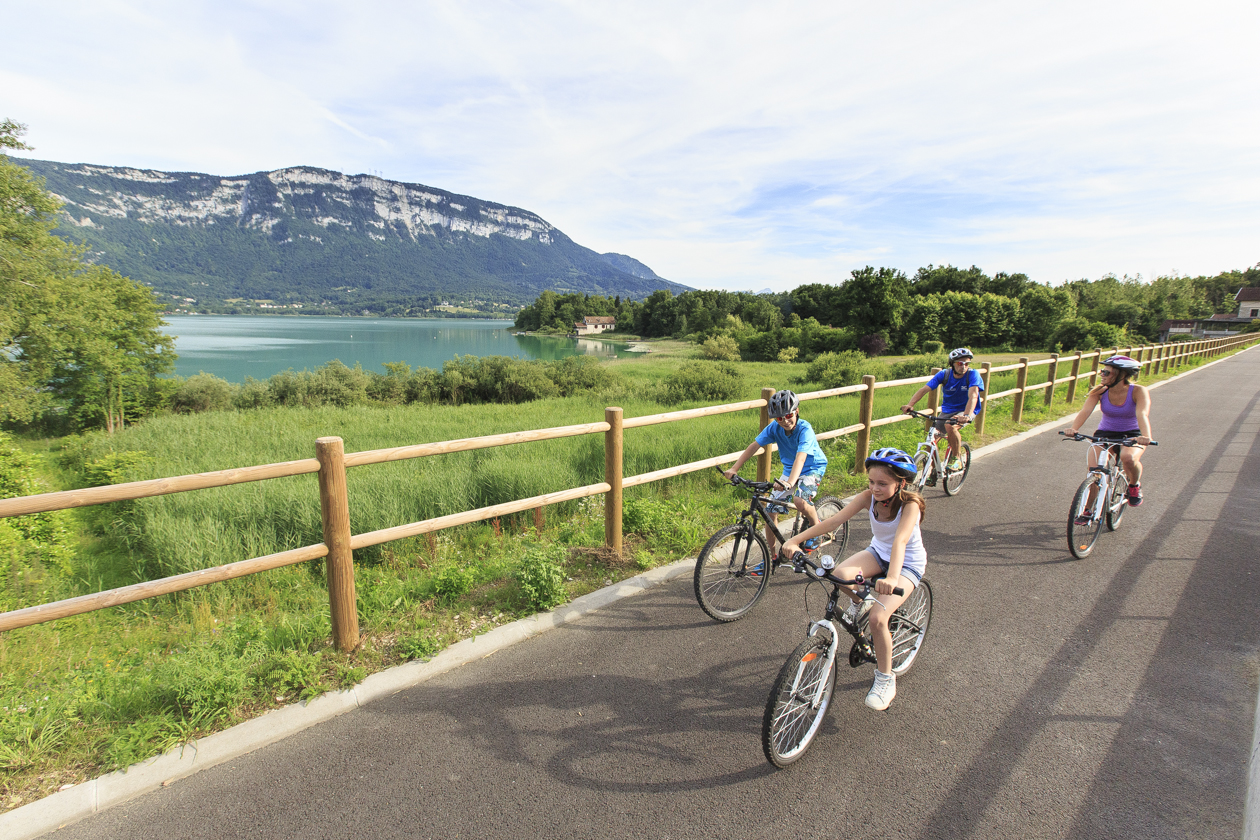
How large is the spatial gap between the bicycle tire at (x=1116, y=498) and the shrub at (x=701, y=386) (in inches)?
843

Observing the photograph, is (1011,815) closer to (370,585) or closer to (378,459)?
(378,459)

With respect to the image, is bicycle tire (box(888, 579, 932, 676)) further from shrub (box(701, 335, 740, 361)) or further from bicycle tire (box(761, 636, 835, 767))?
shrub (box(701, 335, 740, 361))

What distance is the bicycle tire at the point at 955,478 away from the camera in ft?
24.8

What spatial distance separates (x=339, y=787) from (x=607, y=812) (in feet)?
4.36

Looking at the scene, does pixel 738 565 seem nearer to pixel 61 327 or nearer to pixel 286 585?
pixel 286 585

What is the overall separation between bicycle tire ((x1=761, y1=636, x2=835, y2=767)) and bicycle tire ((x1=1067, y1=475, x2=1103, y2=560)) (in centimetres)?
388

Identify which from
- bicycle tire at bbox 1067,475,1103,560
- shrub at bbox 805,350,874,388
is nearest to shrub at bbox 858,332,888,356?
shrub at bbox 805,350,874,388

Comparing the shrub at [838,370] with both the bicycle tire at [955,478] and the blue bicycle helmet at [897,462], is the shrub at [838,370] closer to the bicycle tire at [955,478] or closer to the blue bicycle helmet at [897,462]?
the bicycle tire at [955,478]

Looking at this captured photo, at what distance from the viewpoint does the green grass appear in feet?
10.3

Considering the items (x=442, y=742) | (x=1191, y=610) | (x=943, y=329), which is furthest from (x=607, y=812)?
(x=943, y=329)

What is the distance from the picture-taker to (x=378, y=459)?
13.0 feet

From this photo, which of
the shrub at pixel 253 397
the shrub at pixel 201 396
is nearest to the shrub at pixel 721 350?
the shrub at pixel 253 397

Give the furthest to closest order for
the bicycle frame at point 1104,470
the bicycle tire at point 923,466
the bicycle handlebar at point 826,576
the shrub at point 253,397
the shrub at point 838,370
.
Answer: the shrub at point 253,397
the shrub at point 838,370
the bicycle tire at point 923,466
the bicycle frame at point 1104,470
the bicycle handlebar at point 826,576

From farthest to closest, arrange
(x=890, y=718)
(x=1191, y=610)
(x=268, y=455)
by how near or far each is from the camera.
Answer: (x=268, y=455)
(x=1191, y=610)
(x=890, y=718)
